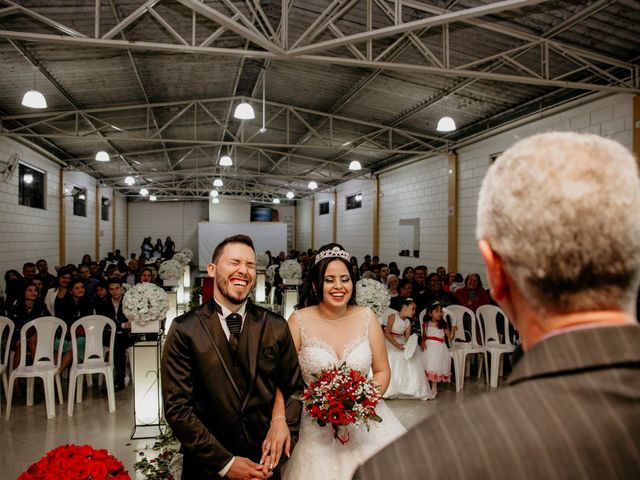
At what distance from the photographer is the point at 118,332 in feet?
18.2

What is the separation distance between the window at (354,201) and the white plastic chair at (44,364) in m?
12.1

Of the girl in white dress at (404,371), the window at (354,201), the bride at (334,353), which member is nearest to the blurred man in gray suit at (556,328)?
the bride at (334,353)

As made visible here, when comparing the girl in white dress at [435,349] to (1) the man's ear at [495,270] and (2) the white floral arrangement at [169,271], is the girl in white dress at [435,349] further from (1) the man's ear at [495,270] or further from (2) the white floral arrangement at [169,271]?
(2) the white floral arrangement at [169,271]

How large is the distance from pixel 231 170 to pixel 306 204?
554 cm

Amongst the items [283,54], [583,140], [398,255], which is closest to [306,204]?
[398,255]

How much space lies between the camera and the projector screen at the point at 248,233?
65.0 feet

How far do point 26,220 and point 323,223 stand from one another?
12284mm

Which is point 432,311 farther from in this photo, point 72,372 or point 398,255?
point 398,255

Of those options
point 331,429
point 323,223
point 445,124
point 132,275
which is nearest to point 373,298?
point 331,429

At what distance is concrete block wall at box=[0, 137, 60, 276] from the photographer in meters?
8.87

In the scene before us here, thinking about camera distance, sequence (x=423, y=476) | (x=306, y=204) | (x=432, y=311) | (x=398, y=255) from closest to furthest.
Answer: (x=423, y=476) < (x=432, y=311) < (x=398, y=255) < (x=306, y=204)

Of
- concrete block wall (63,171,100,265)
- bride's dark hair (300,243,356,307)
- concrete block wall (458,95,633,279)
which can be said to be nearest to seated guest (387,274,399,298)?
concrete block wall (458,95,633,279)

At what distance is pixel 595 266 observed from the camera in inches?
23.5

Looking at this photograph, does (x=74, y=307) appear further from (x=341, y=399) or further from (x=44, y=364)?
(x=341, y=399)
